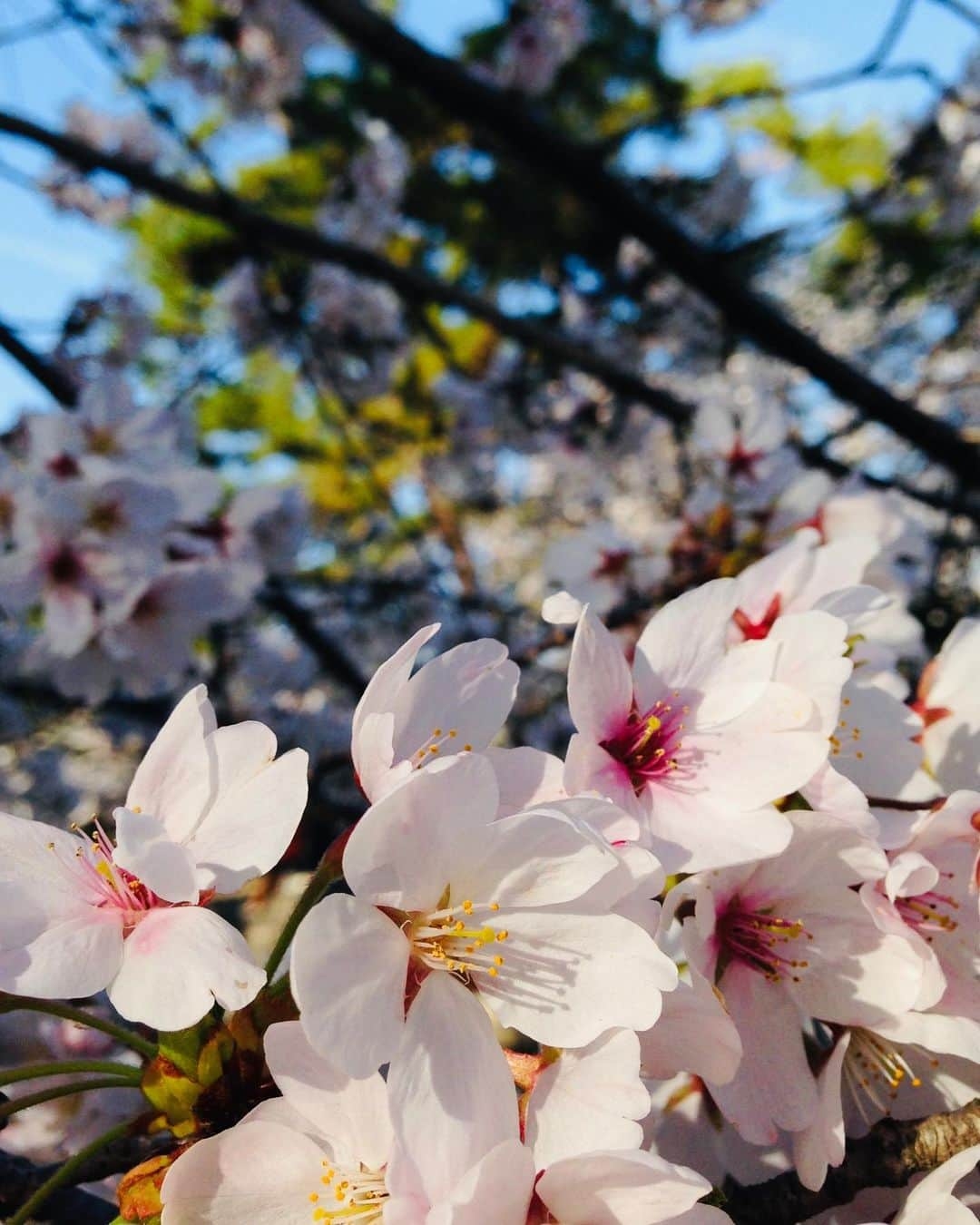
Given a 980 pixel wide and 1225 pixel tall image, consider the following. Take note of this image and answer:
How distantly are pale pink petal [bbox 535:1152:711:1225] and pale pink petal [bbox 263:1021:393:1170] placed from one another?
12 centimetres

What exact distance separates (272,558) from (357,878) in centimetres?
210

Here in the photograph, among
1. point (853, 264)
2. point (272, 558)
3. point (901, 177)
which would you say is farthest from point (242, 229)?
point (853, 264)

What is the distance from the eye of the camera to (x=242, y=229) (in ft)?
8.79

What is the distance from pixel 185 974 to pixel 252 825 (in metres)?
0.11

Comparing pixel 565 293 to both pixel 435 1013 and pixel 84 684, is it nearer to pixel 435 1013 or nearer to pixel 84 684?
pixel 84 684

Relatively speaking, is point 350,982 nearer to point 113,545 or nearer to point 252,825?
point 252,825

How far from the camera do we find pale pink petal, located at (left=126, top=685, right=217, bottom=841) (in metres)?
0.73

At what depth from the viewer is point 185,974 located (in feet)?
2.04

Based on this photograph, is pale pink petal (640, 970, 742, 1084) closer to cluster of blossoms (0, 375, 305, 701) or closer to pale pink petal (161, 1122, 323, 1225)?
pale pink petal (161, 1122, 323, 1225)

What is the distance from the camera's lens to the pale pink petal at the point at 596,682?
773 millimetres

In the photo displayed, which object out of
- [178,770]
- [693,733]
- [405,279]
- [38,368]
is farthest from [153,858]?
[405,279]

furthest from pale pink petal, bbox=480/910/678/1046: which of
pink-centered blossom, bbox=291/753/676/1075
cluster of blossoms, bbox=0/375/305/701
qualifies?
cluster of blossoms, bbox=0/375/305/701

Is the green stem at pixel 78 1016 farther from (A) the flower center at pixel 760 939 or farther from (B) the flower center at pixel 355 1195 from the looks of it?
(A) the flower center at pixel 760 939

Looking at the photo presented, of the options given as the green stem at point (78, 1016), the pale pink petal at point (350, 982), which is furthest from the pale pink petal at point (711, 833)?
the green stem at point (78, 1016)
